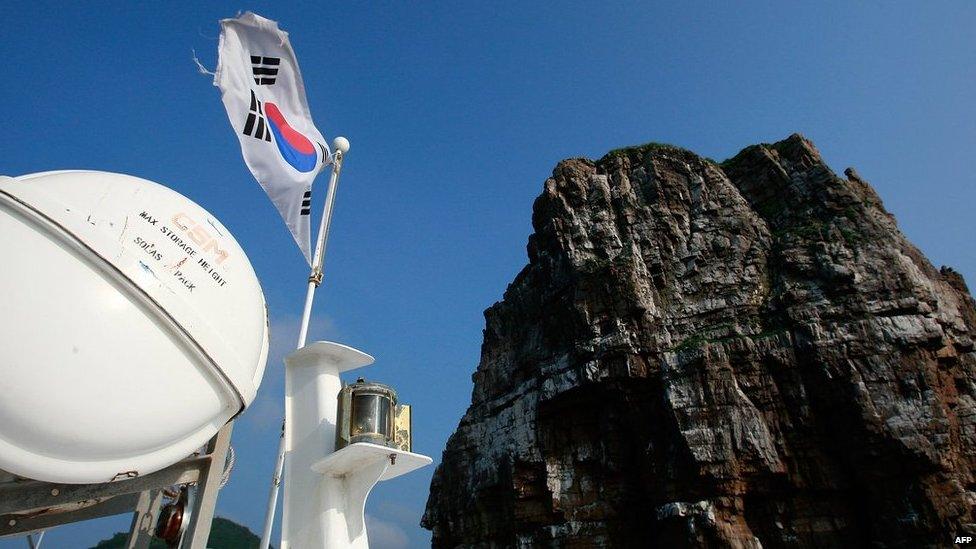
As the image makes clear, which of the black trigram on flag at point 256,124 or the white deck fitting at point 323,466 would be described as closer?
the white deck fitting at point 323,466

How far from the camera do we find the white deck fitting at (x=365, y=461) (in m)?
5.03

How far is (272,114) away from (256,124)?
0.59m

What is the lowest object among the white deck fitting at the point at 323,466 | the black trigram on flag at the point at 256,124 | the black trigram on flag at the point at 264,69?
the white deck fitting at the point at 323,466

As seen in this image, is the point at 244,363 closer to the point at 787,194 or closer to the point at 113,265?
the point at 113,265

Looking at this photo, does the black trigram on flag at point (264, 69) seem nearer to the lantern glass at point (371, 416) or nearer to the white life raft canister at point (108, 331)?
the white life raft canister at point (108, 331)

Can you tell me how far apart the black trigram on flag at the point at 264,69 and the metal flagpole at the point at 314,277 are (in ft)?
4.79

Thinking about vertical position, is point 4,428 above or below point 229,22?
below

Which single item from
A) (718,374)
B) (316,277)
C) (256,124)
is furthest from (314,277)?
(718,374)

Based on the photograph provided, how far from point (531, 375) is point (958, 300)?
924 inches

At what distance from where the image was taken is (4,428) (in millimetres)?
Result: 3086

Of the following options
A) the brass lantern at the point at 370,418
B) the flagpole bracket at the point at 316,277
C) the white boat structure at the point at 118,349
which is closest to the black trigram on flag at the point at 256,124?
the flagpole bracket at the point at 316,277

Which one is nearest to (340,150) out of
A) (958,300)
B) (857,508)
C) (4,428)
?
(4,428)

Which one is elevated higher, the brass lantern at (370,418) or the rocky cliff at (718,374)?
the rocky cliff at (718,374)

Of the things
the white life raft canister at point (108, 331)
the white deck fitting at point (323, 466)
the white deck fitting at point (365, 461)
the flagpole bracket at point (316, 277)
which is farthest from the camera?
the flagpole bracket at point (316, 277)
